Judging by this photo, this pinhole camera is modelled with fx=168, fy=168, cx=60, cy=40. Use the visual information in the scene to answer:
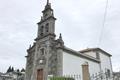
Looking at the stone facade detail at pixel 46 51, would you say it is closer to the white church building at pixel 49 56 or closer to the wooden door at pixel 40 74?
the white church building at pixel 49 56

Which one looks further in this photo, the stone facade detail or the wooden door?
the wooden door

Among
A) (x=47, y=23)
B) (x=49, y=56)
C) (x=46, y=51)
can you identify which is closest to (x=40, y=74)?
(x=49, y=56)

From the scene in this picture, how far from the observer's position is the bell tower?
22.0 m

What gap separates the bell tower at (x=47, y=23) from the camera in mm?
22000

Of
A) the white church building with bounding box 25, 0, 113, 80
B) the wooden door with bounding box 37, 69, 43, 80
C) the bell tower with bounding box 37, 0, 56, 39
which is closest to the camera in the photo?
the white church building with bounding box 25, 0, 113, 80

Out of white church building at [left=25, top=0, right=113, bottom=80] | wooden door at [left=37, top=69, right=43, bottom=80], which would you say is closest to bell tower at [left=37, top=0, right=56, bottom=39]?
white church building at [left=25, top=0, right=113, bottom=80]

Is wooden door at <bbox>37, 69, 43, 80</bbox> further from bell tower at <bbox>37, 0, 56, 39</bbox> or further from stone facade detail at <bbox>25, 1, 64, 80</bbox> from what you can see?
bell tower at <bbox>37, 0, 56, 39</bbox>

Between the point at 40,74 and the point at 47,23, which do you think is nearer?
the point at 40,74

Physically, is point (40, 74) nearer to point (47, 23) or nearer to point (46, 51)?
point (46, 51)

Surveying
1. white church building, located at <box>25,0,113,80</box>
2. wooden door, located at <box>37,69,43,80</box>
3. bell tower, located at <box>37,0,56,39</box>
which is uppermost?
bell tower, located at <box>37,0,56,39</box>

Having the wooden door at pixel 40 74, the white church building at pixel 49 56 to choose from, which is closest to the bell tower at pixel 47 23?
the white church building at pixel 49 56

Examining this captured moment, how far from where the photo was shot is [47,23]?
2272 centimetres

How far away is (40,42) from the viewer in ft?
74.1

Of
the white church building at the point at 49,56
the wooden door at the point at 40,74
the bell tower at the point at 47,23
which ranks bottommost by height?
the wooden door at the point at 40,74
